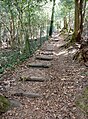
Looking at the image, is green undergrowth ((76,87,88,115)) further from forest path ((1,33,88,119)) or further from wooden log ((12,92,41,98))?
wooden log ((12,92,41,98))

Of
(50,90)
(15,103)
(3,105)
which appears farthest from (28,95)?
(3,105)

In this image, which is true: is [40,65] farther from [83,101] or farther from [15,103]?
[83,101]

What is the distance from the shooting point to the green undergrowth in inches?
214

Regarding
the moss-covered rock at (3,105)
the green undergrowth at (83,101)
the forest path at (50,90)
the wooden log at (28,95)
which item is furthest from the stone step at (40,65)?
the moss-covered rock at (3,105)

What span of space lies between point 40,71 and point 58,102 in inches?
118

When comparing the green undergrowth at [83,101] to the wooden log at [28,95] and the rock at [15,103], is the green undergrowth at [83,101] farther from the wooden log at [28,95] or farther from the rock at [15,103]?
the rock at [15,103]

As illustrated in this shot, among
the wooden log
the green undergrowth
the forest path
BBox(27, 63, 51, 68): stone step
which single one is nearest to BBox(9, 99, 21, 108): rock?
the forest path

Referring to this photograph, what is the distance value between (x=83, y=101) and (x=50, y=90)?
1353mm

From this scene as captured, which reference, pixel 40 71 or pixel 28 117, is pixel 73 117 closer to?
pixel 28 117

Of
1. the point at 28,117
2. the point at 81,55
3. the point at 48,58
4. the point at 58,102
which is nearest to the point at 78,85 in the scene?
the point at 58,102

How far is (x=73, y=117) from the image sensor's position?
525cm

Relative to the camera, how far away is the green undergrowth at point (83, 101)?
5.44 metres

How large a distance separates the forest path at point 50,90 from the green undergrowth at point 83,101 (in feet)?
0.36

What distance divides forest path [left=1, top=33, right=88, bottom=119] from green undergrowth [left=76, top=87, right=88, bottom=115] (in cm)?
11
